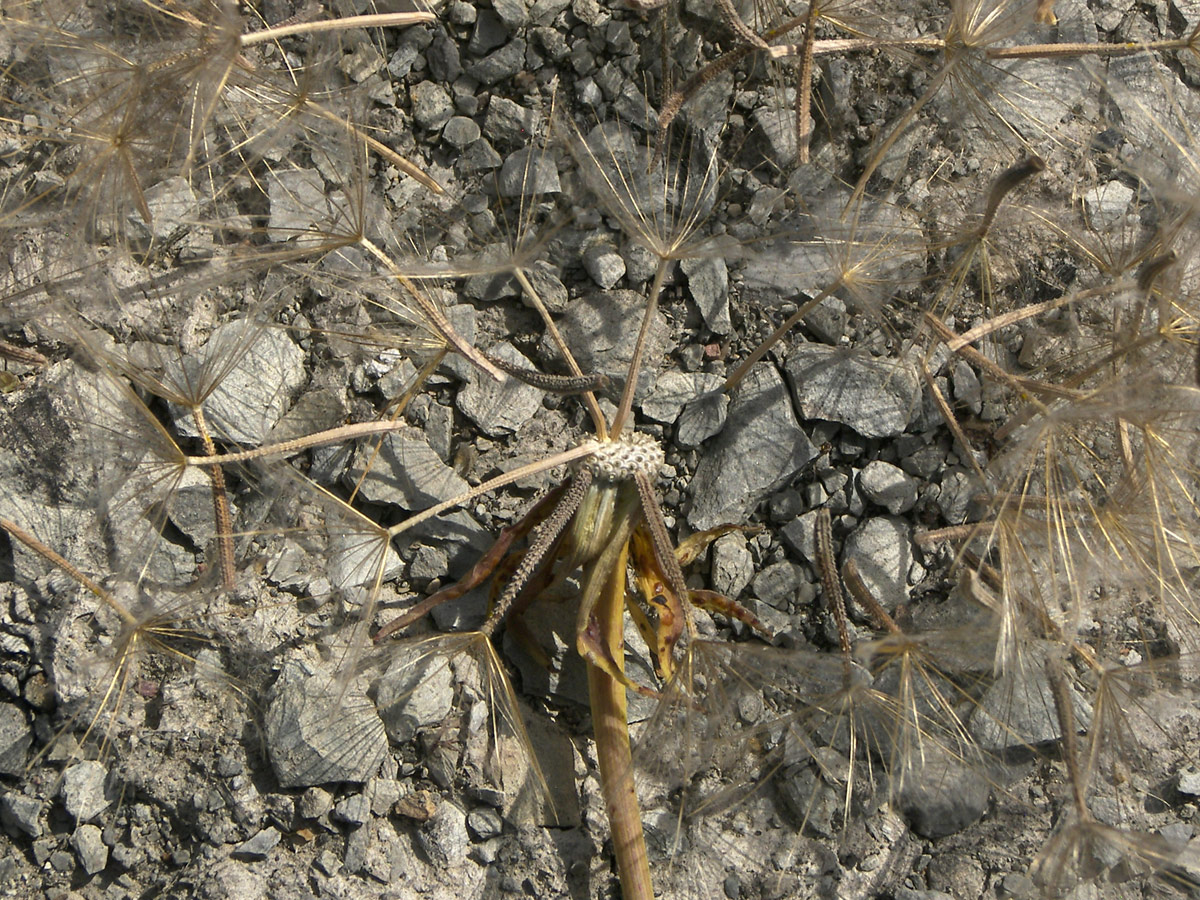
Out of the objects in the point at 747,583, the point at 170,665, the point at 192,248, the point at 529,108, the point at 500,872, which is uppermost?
the point at 529,108

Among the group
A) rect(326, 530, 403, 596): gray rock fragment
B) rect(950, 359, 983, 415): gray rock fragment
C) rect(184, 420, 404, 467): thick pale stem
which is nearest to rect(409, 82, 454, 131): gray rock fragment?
rect(184, 420, 404, 467): thick pale stem

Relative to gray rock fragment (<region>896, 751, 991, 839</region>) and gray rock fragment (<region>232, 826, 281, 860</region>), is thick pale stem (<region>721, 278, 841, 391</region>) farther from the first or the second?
gray rock fragment (<region>232, 826, 281, 860</region>)

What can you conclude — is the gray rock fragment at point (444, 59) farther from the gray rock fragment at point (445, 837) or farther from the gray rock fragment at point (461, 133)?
the gray rock fragment at point (445, 837)

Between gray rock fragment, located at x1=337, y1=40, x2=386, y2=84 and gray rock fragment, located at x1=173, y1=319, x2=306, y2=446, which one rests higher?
gray rock fragment, located at x1=337, y1=40, x2=386, y2=84

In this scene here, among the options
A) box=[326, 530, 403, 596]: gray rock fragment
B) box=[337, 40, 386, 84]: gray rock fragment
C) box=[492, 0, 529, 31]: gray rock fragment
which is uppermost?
box=[492, 0, 529, 31]: gray rock fragment

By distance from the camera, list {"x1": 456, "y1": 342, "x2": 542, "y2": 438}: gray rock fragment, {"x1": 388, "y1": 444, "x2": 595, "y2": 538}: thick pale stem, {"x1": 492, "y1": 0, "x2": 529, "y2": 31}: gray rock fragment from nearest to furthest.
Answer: {"x1": 388, "y1": 444, "x2": 595, "y2": 538}: thick pale stem
{"x1": 456, "y1": 342, "x2": 542, "y2": 438}: gray rock fragment
{"x1": 492, "y1": 0, "x2": 529, "y2": 31}: gray rock fragment

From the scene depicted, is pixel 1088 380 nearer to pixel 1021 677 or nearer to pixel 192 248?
pixel 1021 677

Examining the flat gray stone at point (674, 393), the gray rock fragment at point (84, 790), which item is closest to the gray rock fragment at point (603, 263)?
the flat gray stone at point (674, 393)

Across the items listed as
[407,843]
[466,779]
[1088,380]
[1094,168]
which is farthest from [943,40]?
[407,843]
